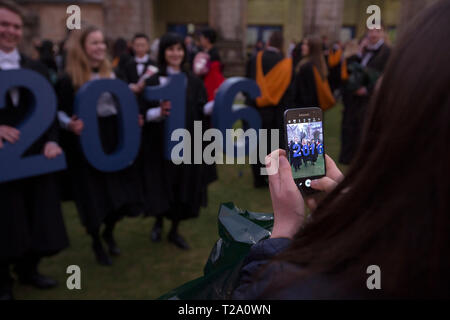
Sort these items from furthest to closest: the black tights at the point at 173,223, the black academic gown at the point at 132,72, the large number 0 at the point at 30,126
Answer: the black academic gown at the point at 132,72, the black tights at the point at 173,223, the large number 0 at the point at 30,126

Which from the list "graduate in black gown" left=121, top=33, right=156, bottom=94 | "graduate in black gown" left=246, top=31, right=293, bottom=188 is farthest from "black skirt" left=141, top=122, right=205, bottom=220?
"graduate in black gown" left=246, top=31, right=293, bottom=188

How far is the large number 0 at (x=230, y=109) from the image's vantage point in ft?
11.6

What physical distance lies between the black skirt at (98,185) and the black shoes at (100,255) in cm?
23

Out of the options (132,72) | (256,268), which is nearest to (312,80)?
(132,72)

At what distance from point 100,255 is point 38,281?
0.50m

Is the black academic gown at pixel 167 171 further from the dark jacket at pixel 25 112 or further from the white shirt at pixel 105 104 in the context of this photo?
the dark jacket at pixel 25 112

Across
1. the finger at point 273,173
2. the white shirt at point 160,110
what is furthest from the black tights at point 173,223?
the finger at point 273,173

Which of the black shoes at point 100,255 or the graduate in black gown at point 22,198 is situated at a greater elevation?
the graduate in black gown at point 22,198

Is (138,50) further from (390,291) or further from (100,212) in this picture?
(390,291)

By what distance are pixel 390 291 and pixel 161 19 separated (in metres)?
21.3

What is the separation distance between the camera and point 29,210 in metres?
2.78

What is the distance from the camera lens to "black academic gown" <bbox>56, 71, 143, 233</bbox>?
3.05 m

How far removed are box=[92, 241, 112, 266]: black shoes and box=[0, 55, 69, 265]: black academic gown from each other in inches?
18.2

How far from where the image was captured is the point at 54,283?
301cm
